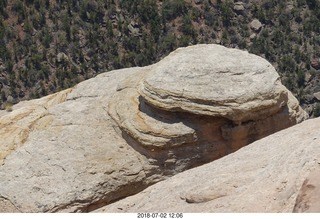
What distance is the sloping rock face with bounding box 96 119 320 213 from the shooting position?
35.3ft

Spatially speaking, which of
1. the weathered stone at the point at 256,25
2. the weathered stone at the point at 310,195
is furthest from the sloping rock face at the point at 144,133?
the weathered stone at the point at 256,25

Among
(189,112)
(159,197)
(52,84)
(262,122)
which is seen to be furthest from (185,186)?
(52,84)

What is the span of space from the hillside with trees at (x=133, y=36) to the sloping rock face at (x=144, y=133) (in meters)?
28.3

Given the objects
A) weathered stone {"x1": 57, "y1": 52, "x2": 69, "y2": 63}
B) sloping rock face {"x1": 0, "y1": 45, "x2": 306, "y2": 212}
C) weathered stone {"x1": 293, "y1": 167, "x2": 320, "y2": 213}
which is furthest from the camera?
weathered stone {"x1": 57, "y1": 52, "x2": 69, "y2": 63}

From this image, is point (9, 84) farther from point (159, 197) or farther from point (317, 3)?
point (159, 197)

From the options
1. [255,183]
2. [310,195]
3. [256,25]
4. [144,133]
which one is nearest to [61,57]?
[256,25]

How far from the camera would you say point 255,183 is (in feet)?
Answer: 38.7

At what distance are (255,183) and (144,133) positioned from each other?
195 inches

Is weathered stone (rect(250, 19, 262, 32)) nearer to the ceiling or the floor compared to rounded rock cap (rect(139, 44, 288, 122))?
nearer to the floor

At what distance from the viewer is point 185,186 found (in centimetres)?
1349

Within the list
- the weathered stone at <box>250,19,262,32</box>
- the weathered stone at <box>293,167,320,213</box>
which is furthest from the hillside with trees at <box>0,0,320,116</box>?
the weathered stone at <box>293,167,320,213</box>

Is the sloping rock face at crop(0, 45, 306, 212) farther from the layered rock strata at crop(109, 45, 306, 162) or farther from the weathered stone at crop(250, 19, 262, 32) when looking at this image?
the weathered stone at crop(250, 19, 262, 32)

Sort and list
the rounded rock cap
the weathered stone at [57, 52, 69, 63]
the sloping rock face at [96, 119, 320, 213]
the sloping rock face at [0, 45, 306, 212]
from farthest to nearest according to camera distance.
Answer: the weathered stone at [57, 52, 69, 63] < the rounded rock cap < the sloping rock face at [0, 45, 306, 212] < the sloping rock face at [96, 119, 320, 213]

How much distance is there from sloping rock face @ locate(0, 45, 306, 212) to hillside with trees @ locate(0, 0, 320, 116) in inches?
1113
